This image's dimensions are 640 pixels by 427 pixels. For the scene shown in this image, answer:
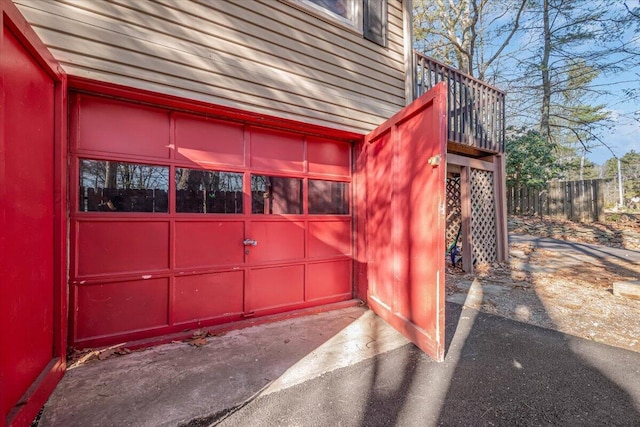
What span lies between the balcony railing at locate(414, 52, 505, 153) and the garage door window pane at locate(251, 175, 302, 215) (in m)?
2.70

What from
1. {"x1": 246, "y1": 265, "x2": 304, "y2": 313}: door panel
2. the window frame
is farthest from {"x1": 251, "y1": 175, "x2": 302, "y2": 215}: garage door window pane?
the window frame

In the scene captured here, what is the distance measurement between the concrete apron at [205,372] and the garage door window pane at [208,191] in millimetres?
1271

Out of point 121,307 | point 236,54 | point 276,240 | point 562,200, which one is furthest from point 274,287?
point 562,200

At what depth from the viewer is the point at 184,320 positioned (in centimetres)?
258

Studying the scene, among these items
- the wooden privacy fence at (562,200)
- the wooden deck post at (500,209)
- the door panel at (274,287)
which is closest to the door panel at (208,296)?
the door panel at (274,287)

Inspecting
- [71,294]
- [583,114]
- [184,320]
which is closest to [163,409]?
[184,320]

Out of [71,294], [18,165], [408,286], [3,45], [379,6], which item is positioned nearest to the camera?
[3,45]

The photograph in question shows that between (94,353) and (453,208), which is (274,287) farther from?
(453,208)

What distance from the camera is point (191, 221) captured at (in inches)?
103

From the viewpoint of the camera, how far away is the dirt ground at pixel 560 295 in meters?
2.68

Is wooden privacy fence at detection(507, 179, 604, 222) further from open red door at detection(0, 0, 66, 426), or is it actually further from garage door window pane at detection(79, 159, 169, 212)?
open red door at detection(0, 0, 66, 426)

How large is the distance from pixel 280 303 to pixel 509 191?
1138cm

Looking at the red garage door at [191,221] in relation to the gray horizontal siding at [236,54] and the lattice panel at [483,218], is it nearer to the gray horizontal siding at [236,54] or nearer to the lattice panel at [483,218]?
the gray horizontal siding at [236,54]

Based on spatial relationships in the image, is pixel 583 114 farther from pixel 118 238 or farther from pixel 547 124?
pixel 118 238
